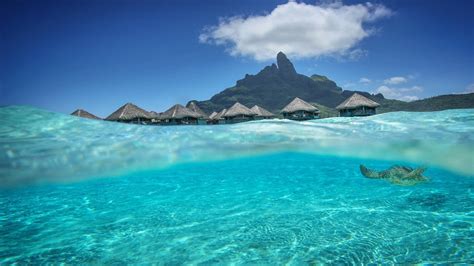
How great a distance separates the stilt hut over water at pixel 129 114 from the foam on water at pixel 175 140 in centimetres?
1400

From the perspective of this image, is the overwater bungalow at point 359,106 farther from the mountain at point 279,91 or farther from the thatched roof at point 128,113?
the mountain at point 279,91

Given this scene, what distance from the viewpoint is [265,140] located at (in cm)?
1525

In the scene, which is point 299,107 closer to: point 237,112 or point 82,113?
point 237,112

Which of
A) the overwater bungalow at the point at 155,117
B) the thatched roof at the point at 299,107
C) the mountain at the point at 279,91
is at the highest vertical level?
the mountain at the point at 279,91

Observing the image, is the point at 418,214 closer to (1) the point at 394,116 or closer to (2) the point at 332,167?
(1) the point at 394,116

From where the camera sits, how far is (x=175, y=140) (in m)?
13.7

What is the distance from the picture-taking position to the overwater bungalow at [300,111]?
3747 centimetres

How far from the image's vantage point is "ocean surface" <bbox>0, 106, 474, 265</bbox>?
6129 mm

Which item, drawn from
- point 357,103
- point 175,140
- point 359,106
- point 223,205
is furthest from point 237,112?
point 223,205

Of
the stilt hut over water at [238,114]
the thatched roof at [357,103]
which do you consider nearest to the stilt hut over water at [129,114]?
the stilt hut over water at [238,114]

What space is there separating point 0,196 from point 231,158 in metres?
15.6

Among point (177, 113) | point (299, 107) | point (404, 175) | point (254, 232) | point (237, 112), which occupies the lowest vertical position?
point (254, 232)

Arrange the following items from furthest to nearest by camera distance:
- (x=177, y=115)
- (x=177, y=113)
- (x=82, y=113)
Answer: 1. (x=177, y=113)
2. (x=177, y=115)
3. (x=82, y=113)

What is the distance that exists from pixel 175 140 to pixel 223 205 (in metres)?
4.67
